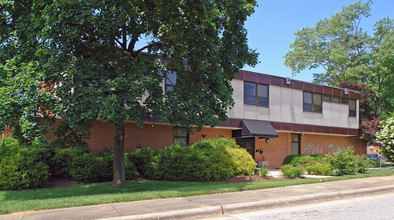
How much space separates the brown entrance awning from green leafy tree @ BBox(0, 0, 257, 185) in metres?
8.42

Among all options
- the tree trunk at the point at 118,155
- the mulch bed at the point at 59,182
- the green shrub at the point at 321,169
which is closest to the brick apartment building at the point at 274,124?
the mulch bed at the point at 59,182

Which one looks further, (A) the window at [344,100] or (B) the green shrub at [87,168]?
(A) the window at [344,100]

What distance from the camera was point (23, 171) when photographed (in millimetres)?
12398

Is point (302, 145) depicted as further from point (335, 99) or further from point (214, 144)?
point (214, 144)

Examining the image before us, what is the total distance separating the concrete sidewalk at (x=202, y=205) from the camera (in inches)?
294

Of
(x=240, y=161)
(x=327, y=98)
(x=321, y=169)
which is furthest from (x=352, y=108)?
(x=240, y=161)

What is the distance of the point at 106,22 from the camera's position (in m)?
10.5

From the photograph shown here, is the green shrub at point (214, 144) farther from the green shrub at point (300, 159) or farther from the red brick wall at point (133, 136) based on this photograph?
the green shrub at point (300, 159)

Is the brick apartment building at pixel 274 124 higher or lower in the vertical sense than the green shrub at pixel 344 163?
higher

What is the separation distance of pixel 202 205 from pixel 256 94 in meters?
15.6

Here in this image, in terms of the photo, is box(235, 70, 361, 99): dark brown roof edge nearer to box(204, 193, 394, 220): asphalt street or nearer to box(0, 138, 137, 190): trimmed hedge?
box(0, 138, 137, 190): trimmed hedge

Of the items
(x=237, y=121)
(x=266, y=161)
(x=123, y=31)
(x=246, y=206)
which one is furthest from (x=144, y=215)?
(x=266, y=161)

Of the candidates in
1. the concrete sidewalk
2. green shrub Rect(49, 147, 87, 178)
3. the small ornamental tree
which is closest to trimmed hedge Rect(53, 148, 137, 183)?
green shrub Rect(49, 147, 87, 178)

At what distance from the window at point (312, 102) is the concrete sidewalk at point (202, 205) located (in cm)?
1506
